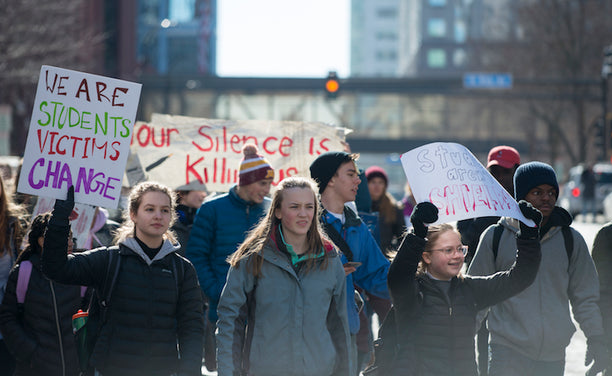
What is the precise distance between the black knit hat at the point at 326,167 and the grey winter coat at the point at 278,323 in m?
1.03

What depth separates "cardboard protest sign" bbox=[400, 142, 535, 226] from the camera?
491cm

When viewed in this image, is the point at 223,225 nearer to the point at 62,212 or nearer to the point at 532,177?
the point at 62,212

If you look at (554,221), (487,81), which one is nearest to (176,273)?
(554,221)

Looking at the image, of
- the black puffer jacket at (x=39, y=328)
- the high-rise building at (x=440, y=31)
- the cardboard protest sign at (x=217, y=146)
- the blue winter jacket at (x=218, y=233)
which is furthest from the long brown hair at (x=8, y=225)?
the high-rise building at (x=440, y=31)

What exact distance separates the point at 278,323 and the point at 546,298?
1.83 metres

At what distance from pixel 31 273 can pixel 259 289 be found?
1627 mm

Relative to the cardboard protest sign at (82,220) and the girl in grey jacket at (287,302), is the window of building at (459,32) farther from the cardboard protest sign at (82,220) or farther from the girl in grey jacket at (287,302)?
the girl in grey jacket at (287,302)

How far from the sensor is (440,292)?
4.97m

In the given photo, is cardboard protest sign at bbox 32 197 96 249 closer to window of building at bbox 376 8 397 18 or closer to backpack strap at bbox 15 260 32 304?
backpack strap at bbox 15 260 32 304

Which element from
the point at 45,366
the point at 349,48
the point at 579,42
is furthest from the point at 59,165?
the point at 349,48

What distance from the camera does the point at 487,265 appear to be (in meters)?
5.48

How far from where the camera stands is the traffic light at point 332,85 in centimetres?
2216

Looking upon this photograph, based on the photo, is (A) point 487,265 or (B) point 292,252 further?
(A) point 487,265

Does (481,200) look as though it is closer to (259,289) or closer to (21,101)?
(259,289)
